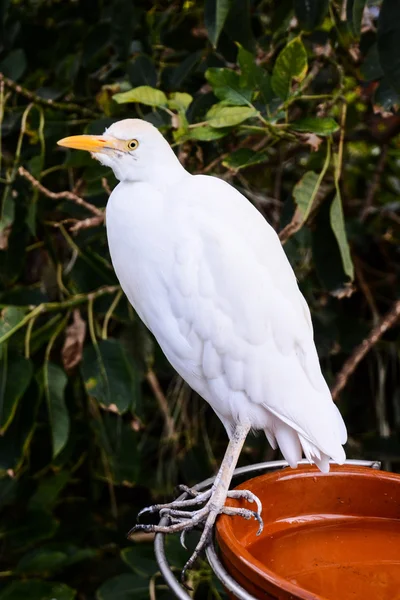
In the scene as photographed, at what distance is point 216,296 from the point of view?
3.29ft

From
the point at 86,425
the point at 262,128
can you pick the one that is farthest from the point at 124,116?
the point at 86,425

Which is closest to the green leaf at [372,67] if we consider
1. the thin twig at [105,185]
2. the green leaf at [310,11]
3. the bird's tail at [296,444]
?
the green leaf at [310,11]

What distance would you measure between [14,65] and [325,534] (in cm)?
108

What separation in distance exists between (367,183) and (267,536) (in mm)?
1419

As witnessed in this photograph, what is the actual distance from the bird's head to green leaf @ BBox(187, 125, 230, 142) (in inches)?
5.3

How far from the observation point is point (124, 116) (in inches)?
58.3

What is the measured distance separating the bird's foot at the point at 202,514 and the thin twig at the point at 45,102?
825mm

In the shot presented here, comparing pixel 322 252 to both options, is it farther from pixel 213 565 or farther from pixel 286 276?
pixel 213 565

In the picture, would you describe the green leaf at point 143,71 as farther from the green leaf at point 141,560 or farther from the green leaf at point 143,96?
the green leaf at point 141,560

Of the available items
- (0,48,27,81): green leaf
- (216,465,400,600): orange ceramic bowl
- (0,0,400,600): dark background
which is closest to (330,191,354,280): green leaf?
(0,0,400,600): dark background

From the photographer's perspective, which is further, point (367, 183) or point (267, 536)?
point (367, 183)

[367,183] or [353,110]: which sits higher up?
[353,110]

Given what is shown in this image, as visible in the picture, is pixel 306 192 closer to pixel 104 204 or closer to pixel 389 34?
pixel 389 34

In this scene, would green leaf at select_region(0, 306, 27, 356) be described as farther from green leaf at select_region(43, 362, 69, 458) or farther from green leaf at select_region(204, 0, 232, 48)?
green leaf at select_region(204, 0, 232, 48)
